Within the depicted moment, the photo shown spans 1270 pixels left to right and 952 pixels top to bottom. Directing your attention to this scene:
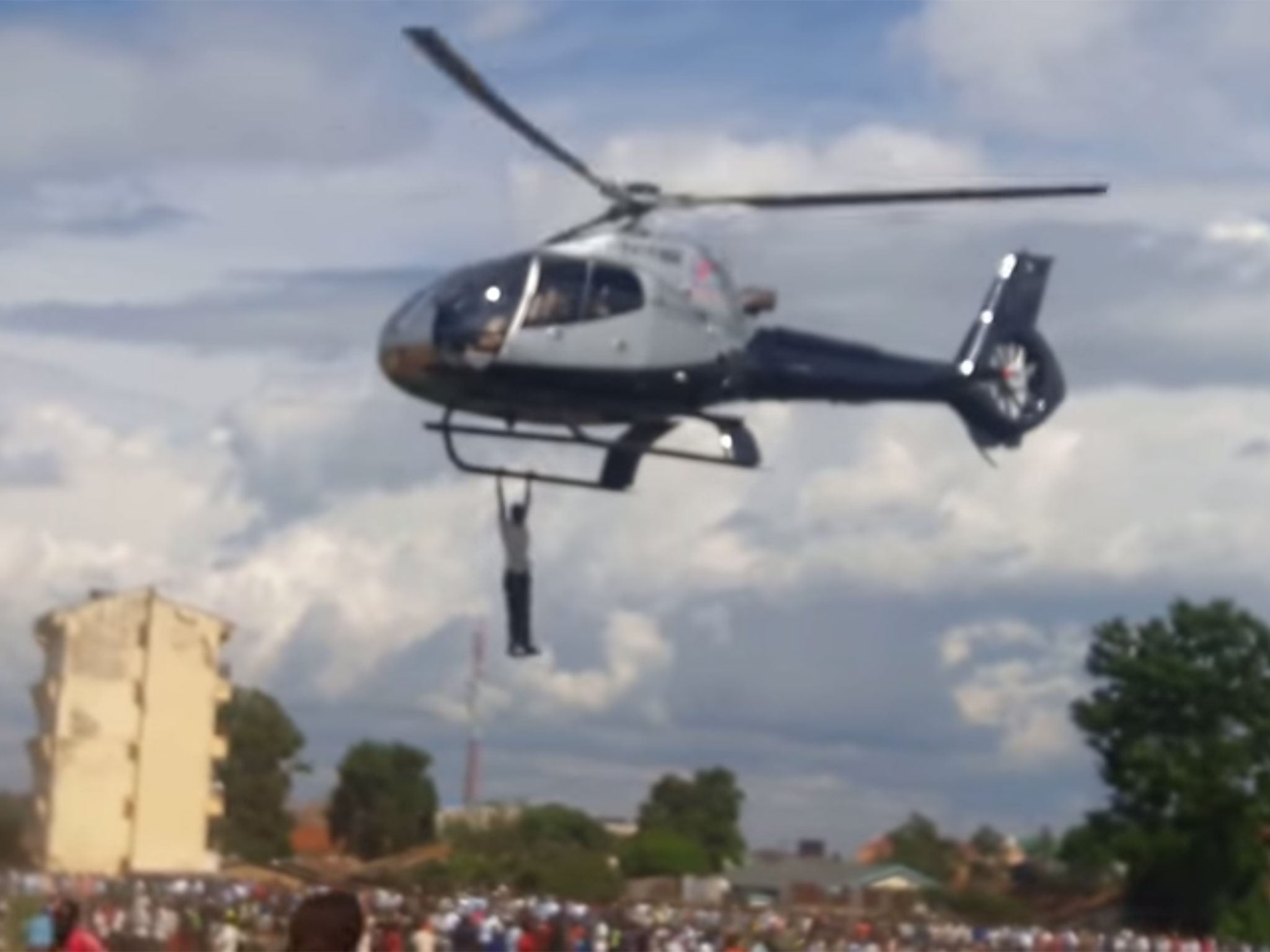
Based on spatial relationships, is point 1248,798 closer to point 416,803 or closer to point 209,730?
point 416,803

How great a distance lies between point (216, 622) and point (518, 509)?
117ft

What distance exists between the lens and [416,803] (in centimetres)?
7281

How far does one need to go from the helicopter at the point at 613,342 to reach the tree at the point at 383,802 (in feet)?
118

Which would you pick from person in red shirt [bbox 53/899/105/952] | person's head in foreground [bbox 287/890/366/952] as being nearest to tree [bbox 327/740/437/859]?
person in red shirt [bbox 53/899/105/952]

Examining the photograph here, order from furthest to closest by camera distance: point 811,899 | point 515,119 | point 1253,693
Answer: point 1253,693, point 811,899, point 515,119

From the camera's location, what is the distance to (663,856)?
7250cm

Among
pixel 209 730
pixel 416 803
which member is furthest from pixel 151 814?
pixel 416 803

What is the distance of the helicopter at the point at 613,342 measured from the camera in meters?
31.1

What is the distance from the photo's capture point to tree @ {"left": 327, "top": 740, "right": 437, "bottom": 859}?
69812 mm

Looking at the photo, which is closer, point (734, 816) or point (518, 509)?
point (518, 509)

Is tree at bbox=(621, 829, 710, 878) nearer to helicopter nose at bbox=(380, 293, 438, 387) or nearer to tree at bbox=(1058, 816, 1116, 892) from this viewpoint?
tree at bbox=(1058, 816, 1116, 892)

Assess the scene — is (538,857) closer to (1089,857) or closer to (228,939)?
(1089,857)

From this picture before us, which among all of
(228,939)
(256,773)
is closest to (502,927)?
(228,939)

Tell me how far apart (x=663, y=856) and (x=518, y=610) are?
→ 137ft
